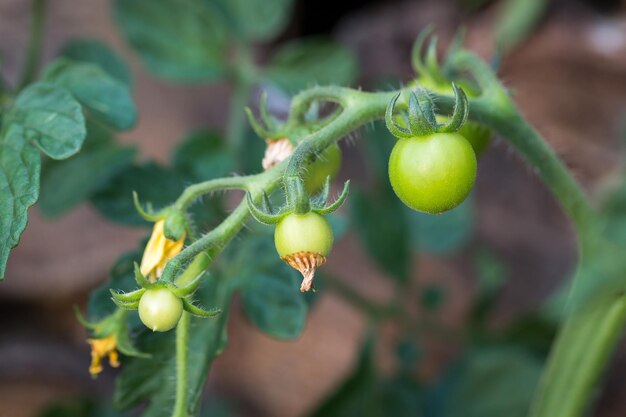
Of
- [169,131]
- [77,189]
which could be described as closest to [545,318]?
[77,189]

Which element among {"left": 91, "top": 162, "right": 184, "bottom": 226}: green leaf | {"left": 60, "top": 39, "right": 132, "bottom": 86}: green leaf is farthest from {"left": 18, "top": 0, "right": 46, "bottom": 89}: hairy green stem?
{"left": 91, "top": 162, "right": 184, "bottom": 226}: green leaf

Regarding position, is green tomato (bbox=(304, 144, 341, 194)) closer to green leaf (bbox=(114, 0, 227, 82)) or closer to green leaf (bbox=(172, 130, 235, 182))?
green leaf (bbox=(172, 130, 235, 182))

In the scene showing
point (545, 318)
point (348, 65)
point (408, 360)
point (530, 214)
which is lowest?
point (408, 360)

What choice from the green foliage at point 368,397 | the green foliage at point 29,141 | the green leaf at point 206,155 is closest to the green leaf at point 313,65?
the green leaf at point 206,155

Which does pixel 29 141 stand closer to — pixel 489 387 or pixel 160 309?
pixel 160 309

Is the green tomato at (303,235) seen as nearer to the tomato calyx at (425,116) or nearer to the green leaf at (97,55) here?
the tomato calyx at (425,116)

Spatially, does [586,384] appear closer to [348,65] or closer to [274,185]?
[274,185]

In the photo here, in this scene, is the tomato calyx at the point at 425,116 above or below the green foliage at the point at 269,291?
above
